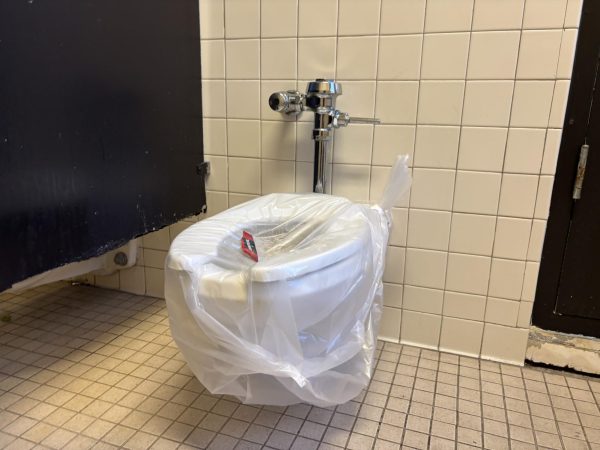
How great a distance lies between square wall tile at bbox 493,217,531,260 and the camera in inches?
44.7

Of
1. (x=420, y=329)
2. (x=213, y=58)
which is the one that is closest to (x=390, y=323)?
(x=420, y=329)

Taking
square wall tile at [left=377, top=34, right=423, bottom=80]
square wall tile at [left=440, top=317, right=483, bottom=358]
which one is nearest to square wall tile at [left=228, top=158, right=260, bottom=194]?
square wall tile at [left=377, top=34, right=423, bottom=80]

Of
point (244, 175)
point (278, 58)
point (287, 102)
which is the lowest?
point (244, 175)

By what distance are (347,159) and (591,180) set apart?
605 millimetres

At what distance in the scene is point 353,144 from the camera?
124 cm

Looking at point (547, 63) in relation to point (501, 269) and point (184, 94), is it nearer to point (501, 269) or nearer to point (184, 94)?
point (501, 269)

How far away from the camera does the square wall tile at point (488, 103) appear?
1084mm

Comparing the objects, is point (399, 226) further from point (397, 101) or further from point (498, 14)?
point (498, 14)

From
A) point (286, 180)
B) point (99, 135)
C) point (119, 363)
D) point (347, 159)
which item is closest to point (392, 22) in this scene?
point (347, 159)

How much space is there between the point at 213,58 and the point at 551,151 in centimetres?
95

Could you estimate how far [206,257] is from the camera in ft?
2.49

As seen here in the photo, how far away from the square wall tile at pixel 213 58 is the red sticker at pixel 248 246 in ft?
2.10

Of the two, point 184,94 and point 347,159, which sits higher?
point 184,94

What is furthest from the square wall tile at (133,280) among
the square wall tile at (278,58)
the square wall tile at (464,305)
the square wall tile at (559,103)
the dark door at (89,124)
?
the square wall tile at (559,103)
